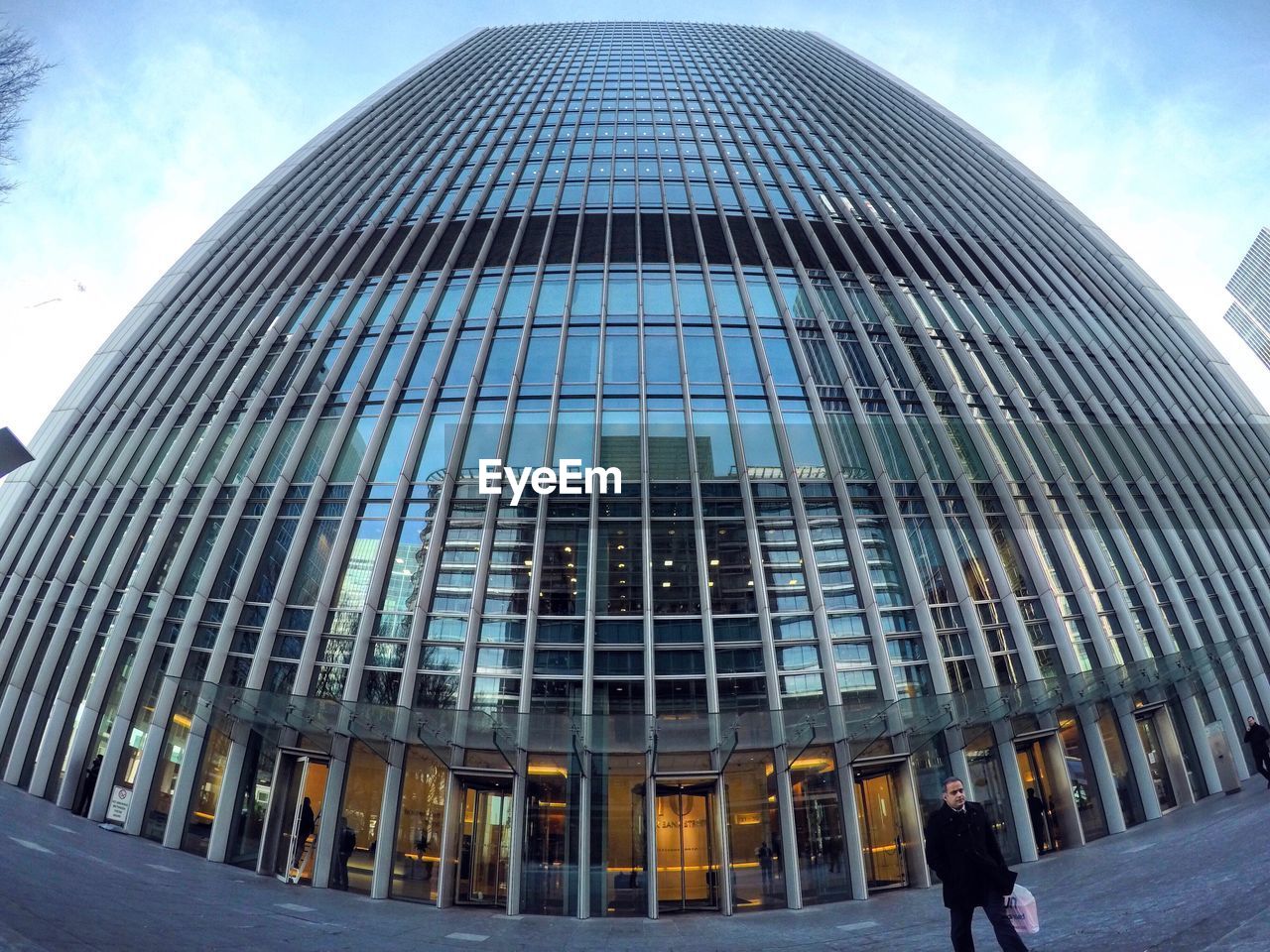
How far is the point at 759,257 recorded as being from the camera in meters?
22.6

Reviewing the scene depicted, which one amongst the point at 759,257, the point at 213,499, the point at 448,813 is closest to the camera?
the point at 448,813

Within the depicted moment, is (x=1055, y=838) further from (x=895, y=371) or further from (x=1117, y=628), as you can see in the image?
(x=895, y=371)

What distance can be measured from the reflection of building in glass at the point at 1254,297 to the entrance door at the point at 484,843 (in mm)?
210002

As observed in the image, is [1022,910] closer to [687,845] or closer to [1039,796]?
[687,845]

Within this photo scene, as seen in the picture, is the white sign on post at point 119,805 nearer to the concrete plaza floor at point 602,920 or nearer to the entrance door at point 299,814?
the concrete plaza floor at point 602,920

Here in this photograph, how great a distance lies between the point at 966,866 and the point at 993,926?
1.99 ft

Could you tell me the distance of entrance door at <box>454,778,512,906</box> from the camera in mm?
13750

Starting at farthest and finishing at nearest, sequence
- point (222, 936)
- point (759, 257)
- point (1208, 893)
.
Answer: point (759, 257) < point (222, 936) < point (1208, 893)

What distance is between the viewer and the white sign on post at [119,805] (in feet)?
52.2

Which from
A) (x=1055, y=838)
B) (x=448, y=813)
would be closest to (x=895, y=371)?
(x=1055, y=838)

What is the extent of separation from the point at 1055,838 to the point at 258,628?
21.5 m

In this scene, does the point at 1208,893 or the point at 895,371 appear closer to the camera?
the point at 1208,893

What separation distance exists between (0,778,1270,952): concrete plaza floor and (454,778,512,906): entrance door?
21.5 inches
